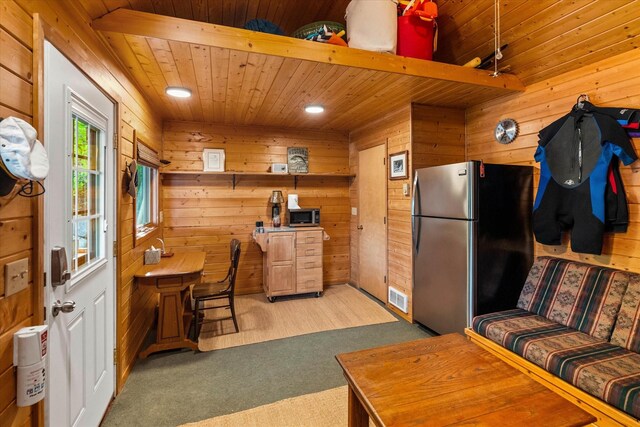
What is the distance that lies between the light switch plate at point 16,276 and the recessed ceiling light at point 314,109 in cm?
280

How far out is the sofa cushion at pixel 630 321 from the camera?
1.86 metres

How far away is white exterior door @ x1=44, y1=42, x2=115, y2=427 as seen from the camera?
129cm

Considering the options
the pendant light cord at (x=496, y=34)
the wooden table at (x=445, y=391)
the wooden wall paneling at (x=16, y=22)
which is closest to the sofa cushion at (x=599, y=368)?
the wooden table at (x=445, y=391)

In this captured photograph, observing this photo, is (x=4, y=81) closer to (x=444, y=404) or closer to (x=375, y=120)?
(x=444, y=404)

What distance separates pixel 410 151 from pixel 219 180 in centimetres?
252

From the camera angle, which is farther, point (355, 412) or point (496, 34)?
point (496, 34)

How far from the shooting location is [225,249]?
13.7 ft

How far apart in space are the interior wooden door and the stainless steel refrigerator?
0.88 meters

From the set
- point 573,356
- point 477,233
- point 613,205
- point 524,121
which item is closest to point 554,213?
point 613,205

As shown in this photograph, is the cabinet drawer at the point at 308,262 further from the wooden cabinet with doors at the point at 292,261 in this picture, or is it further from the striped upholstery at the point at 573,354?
the striped upholstery at the point at 573,354

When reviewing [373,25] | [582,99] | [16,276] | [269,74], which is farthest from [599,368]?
[269,74]

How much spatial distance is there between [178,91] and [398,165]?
2390 mm

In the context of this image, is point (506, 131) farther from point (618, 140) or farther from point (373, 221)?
point (373, 221)

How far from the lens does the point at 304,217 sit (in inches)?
167
